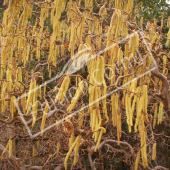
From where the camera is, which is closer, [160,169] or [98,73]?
[98,73]

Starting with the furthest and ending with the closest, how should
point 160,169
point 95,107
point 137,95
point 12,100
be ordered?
point 160,169, point 12,100, point 137,95, point 95,107

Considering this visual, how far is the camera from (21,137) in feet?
9.12

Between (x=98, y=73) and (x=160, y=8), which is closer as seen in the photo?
(x=98, y=73)

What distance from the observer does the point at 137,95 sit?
1361mm

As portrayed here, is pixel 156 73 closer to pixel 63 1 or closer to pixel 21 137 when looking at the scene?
pixel 63 1

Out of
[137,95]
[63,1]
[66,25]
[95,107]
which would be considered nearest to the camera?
[95,107]

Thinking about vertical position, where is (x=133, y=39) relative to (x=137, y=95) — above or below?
above

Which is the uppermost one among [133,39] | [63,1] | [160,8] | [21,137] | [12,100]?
[160,8]

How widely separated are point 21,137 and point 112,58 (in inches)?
62.8

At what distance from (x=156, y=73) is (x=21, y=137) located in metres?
1.67

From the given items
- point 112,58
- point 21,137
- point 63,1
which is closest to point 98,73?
point 112,58

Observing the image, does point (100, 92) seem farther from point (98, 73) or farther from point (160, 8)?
point (160, 8)

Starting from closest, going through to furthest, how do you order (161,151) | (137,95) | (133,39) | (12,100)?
(137,95) < (133,39) < (12,100) < (161,151)

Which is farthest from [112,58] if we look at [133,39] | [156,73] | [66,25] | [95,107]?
[66,25]
